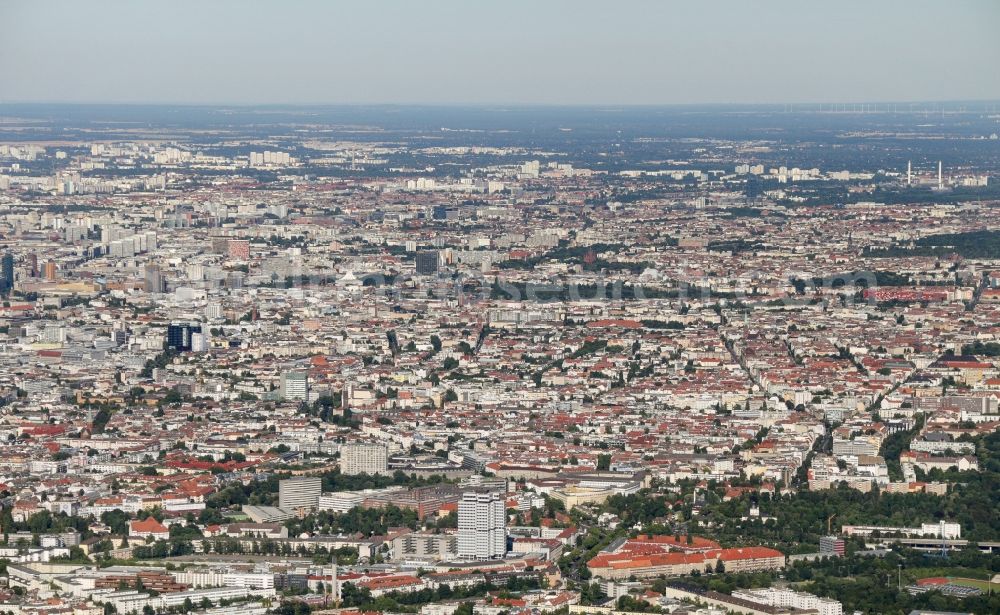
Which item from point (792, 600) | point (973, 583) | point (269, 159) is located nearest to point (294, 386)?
point (973, 583)

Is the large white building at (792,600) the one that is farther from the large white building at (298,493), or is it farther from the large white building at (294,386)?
the large white building at (294,386)

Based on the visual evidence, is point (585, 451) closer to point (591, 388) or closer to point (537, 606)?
point (591, 388)

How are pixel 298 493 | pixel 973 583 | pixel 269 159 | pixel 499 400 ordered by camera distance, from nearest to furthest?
pixel 973 583 < pixel 298 493 < pixel 499 400 < pixel 269 159

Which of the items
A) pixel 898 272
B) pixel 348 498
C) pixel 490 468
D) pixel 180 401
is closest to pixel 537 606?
pixel 348 498

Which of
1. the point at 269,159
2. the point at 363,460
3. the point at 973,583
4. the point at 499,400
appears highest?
the point at 973,583

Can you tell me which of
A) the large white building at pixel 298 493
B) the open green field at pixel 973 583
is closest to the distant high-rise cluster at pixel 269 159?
the large white building at pixel 298 493

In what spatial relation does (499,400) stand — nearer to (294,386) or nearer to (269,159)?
(294,386)
